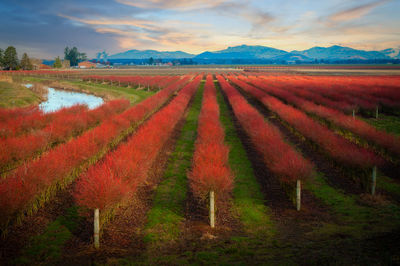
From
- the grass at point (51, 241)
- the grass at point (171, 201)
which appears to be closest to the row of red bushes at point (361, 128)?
the grass at point (171, 201)

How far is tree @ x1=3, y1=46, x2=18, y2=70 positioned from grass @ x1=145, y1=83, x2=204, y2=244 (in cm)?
10679

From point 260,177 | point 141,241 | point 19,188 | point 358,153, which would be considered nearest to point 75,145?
→ point 19,188

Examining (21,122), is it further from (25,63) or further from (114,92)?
(25,63)

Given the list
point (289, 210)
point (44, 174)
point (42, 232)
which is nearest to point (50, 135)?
point (44, 174)

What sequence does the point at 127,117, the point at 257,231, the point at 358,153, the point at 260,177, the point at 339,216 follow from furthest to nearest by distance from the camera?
the point at 127,117 < the point at 260,177 < the point at 358,153 < the point at 339,216 < the point at 257,231

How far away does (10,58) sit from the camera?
327ft

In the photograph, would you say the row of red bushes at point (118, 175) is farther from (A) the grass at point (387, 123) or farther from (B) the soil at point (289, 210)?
(A) the grass at point (387, 123)

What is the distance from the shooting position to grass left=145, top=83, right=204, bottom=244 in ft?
25.7

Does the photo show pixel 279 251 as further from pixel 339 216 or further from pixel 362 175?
pixel 362 175

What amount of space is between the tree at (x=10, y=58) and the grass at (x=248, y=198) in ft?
358

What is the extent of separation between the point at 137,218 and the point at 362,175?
7950mm

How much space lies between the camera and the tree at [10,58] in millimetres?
98938

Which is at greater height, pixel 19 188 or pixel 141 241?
pixel 19 188

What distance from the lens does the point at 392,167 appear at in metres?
12.1
